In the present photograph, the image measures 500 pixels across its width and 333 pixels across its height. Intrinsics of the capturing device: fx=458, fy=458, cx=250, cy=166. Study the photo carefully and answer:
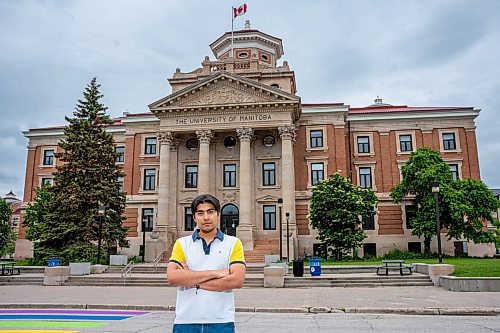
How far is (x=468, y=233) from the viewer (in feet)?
125

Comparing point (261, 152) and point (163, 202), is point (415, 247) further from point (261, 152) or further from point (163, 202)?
point (163, 202)

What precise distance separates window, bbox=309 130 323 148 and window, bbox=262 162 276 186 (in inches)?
190

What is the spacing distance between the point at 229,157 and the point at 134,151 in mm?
11216

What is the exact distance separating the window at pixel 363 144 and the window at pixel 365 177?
6.16 feet

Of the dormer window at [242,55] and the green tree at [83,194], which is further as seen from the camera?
the dormer window at [242,55]

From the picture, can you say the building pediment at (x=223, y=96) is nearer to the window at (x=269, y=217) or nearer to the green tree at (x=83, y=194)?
the green tree at (x=83, y=194)

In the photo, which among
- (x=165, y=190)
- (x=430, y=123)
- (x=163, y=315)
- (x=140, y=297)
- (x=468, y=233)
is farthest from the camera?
(x=430, y=123)

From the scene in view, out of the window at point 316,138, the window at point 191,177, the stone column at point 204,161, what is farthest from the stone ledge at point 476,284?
the window at point 191,177

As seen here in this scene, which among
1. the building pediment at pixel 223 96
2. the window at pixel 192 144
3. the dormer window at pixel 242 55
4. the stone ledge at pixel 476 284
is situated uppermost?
the dormer window at pixel 242 55

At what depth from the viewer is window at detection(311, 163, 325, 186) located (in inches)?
1761

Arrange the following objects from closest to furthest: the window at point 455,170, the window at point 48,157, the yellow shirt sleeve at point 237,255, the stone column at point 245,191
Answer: the yellow shirt sleeve at point 237,255, the stone column at point 245,191, the window at point 455,170, the window at point 48,157

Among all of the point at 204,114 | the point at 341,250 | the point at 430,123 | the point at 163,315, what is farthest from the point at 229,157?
the point at 163,315

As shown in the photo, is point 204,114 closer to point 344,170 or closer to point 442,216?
point 344,170

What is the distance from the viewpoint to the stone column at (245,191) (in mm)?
39062
